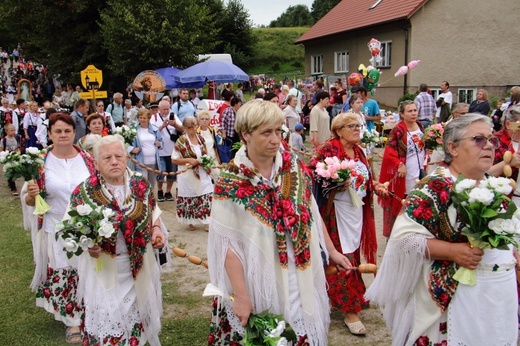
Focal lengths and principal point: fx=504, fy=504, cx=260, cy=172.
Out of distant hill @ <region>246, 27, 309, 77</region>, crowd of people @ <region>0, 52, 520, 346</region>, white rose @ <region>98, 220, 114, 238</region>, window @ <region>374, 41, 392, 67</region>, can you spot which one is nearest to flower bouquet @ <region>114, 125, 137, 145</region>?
crowd of people @ <region>0, 52, 520, 346</region>

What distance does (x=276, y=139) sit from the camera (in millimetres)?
3084

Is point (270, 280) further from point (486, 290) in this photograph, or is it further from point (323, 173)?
point (323, 173)

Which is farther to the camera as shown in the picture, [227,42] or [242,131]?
[227,42]

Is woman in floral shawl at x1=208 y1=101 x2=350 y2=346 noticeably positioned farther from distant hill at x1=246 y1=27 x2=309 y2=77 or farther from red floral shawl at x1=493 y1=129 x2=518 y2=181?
distant hill at x1=246 y1=27 x2=309 y2=77

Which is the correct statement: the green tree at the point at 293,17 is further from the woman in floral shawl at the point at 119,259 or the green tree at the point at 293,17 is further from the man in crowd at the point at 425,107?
the woman in floral shawl at the point at 119,259

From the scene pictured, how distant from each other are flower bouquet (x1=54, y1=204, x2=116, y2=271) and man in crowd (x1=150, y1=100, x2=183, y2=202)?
6.99m

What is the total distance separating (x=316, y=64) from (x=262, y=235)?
3587 cm

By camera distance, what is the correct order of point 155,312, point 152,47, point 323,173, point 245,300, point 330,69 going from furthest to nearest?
point 330,69, point 152,47, point 323,173, point 155,312, point 245,300

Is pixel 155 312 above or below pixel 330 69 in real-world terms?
below

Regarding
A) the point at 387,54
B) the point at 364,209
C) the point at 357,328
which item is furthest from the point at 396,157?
the point at 387,54

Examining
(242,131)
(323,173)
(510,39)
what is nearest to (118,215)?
(242,131)

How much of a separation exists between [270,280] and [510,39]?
29011mm

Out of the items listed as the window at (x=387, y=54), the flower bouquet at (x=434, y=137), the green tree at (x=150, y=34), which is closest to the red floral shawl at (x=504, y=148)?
the flower bouquet at (x=434, y=137)

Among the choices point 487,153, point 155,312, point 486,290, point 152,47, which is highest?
point 152,47
